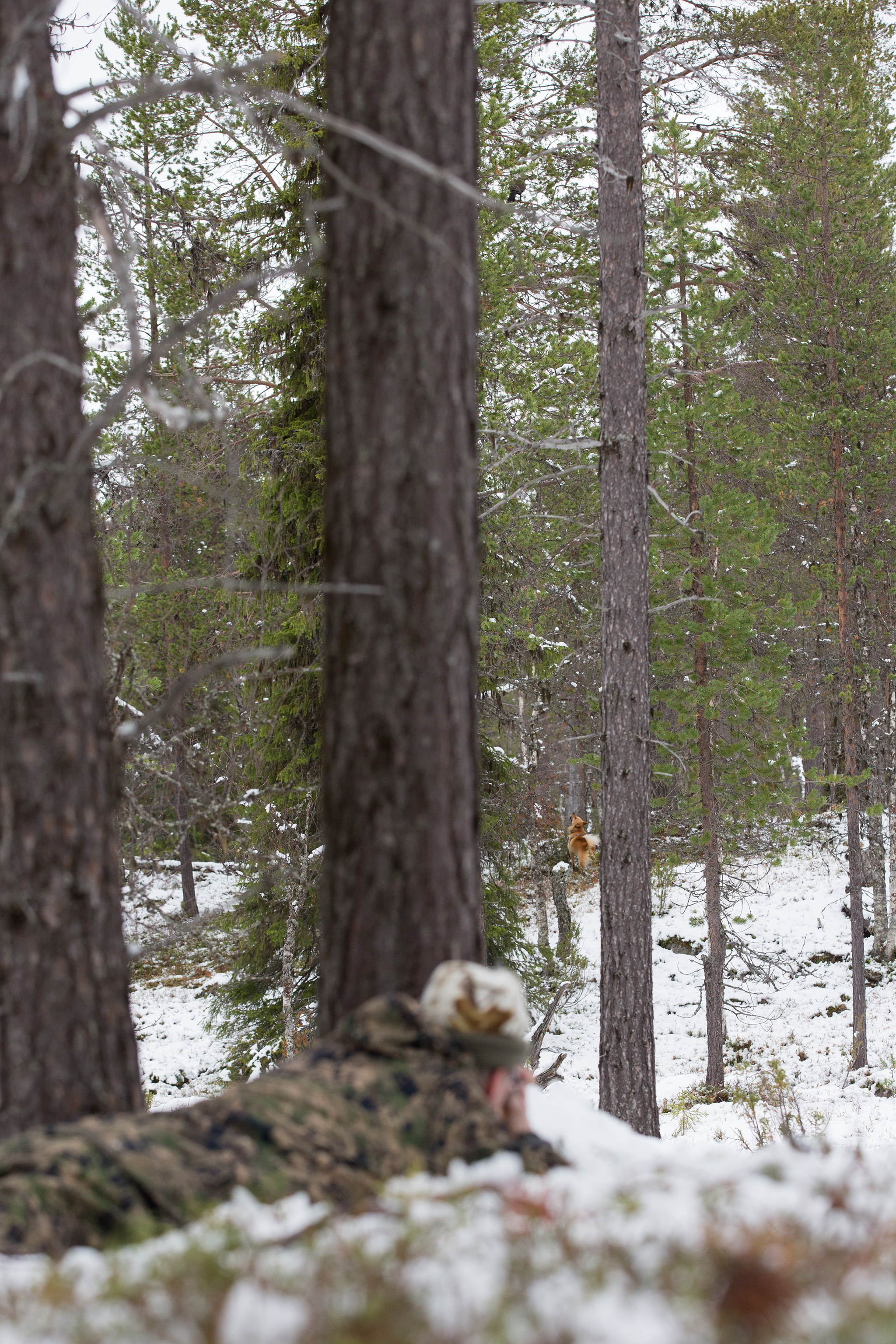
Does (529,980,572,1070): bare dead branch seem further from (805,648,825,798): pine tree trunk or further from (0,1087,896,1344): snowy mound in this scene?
(0,1087,896,1344): snowy mound

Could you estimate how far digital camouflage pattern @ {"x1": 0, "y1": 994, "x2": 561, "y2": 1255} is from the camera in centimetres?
269

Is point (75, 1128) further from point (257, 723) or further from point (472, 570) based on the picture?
point (257, 723)

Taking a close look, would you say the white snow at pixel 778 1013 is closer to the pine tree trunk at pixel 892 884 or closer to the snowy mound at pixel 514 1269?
the pine tree trunk at pixel 892 884

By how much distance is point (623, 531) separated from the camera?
7.58 meters

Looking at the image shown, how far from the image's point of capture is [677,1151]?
360 cm

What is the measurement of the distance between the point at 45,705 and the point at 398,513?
126 centimetres

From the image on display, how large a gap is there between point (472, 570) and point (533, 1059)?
760cm

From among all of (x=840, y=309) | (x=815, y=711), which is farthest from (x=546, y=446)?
(x=815, y=711)

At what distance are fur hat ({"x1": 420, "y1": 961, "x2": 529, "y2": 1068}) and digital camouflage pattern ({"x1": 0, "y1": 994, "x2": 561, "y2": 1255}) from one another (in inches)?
2.0

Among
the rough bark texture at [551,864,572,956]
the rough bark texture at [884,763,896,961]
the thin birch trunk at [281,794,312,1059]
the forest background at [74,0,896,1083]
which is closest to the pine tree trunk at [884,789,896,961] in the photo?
the rough bark texture at [884,763,896,961]

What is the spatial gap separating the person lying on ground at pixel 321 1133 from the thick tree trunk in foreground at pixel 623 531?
408 cm

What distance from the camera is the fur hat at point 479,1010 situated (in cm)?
325

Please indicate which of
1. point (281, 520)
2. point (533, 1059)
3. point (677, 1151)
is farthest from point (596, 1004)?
point (677, 1151)

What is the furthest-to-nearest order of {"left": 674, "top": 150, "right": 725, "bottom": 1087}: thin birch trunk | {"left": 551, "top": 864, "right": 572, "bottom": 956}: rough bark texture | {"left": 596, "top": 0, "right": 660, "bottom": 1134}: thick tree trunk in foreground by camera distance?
{"left": 551, "top": 864, "right": 572, "bottom": 956}: rough bark texture → {"left": 674, "top": 150, "right": 725, "bottom": 1087}: thin birch trunk → {"left": 596, "top": 0, "right": 660, "bottom": 1134}: thick tree trunk in foreground
